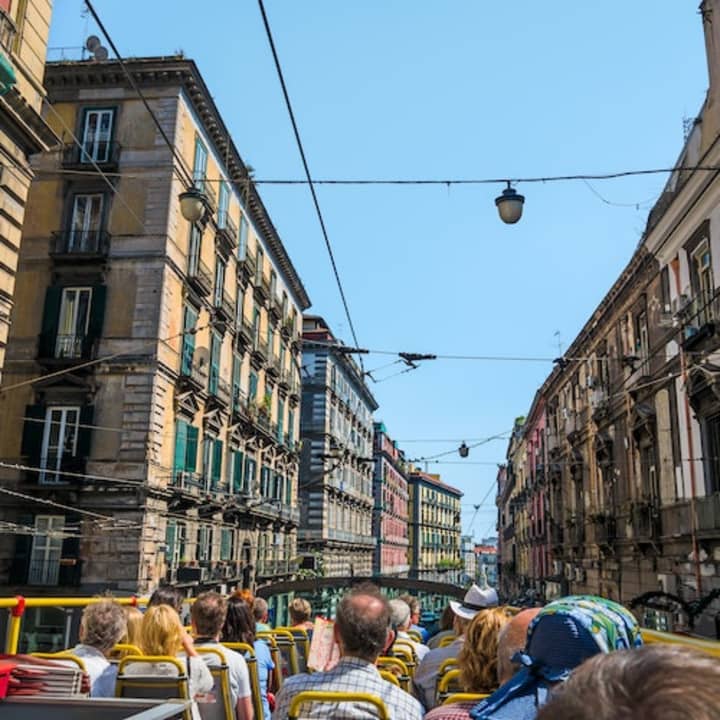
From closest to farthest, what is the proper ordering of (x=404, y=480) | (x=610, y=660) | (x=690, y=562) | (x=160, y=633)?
(x=610, y=660), (x=160, y=633), (x=690, y=562), (x=404, y=480)

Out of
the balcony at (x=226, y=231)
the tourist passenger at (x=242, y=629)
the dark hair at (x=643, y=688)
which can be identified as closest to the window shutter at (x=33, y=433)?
the balcony at (x=226, y=231)

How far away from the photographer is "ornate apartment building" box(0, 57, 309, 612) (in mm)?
22156

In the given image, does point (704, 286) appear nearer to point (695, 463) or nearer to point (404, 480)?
point (695, 463)

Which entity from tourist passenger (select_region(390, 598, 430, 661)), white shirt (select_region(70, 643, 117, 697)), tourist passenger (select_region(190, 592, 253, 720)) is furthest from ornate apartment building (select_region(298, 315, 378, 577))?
white shirt (select_region(70, 643, 117, 697))

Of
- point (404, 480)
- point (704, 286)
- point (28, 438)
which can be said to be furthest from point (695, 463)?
point (404, 480)

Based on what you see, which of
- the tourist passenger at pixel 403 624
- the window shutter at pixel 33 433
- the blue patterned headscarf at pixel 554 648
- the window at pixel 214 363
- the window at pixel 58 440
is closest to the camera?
the blue patterned headscarf at pixel 554 648

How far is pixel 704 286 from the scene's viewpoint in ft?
60.6

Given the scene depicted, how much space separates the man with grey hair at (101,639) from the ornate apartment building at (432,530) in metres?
91.5

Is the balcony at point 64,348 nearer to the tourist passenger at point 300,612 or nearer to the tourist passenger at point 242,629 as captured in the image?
the tourist passenger at point 300,612

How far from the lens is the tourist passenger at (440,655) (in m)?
5.52

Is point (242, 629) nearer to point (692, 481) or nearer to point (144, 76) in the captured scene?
point (692, 481)

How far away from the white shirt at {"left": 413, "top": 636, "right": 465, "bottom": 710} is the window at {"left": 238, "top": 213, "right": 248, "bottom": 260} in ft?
89.4

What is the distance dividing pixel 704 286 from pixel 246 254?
19.3 meters

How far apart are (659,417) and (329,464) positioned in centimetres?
3046
